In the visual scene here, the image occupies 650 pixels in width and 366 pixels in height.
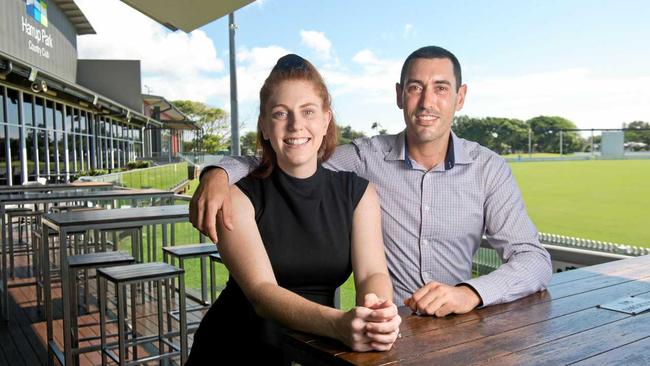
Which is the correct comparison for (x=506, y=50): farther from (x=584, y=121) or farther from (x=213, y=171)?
(x=213, y=171)

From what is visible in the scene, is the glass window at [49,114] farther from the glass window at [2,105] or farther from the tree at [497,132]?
the tree at [497,132]

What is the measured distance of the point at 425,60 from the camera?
2031 millimetres

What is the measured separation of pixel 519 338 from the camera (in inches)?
51.4

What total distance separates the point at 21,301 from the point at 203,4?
3.12 meters

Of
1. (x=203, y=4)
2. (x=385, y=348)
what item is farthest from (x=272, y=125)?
(x=203, y=4)

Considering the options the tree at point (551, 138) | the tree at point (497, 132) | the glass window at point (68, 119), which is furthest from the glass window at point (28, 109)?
the tree at point (551, 138)

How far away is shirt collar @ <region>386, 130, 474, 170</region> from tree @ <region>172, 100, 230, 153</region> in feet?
198

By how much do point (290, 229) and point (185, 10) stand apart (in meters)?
2.90

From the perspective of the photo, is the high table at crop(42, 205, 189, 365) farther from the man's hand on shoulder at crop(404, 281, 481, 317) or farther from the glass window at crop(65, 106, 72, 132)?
the glass window at crop(65, 106, 72, 132)

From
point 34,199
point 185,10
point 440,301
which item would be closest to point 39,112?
point 34,199

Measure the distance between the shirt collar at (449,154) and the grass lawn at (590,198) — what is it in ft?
69.8

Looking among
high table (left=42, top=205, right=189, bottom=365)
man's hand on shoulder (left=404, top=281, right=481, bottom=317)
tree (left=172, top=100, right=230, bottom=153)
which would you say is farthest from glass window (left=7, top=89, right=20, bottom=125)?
tree (left=172, top=100, right=230, bottom=153)

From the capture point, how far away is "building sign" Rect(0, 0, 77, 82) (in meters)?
11.5

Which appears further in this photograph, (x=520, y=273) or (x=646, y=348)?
(x=520, y=273)
